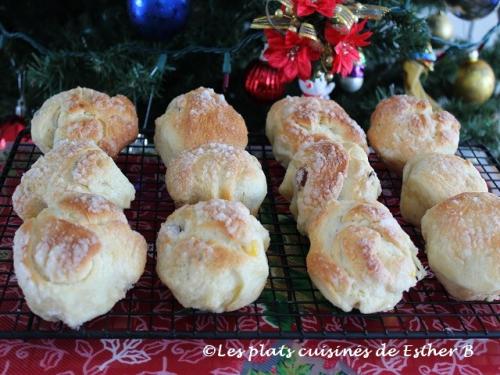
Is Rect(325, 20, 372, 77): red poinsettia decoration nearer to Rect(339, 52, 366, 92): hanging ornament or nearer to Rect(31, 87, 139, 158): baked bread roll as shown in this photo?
Rect(339, 52, 366, 92): hanging ornament

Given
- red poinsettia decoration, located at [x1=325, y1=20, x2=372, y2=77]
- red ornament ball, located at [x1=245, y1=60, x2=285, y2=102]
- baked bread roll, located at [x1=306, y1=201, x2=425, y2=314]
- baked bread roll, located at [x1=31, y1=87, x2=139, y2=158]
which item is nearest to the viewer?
baked bread roll, located at [x1=306, y1=201, x2=425, y2=314]

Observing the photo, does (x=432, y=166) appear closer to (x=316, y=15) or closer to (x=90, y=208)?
(x=316, y=15)

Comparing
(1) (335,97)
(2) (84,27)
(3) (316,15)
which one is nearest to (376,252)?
(3) (316,15)

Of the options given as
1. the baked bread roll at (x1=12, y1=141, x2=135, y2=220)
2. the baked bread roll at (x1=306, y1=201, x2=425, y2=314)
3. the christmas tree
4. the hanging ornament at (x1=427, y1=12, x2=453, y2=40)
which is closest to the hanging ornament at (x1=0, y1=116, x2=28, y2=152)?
the christmas tree

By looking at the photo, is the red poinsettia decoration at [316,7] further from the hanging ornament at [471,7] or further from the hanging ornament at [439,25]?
the hanging ornament at [439,25]

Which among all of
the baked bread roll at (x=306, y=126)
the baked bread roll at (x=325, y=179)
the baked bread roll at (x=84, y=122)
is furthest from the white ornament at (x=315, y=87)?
the baked bread roll at (x=84, y=122)

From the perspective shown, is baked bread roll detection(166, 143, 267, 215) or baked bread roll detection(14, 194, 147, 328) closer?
baked bread roll detection(14, 194, 147, 328)

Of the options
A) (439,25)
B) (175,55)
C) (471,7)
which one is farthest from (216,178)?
(439,25)
